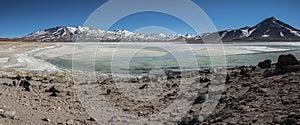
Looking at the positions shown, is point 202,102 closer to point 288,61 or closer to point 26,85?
point 288,61

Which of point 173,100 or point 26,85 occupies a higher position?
point 26,85

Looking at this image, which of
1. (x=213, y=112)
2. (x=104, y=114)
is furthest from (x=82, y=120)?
(x=213, y=112)

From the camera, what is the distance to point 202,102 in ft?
27.9

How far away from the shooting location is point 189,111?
26.2 feet

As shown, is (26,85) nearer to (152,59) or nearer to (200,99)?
(200,99)

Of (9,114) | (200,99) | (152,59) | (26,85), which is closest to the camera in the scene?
(9,114)

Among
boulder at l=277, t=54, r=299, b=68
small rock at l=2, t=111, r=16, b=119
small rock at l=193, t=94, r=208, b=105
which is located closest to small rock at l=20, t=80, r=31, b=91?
small rock at l=2, t=111, r=16, b=119

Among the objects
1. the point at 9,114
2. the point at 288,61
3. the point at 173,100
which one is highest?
the point at 288,61

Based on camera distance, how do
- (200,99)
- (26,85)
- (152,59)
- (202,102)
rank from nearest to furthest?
(202,102)
(200,99)
(26,85)
(152,59)

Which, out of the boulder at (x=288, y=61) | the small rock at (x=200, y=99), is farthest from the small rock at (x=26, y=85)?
the boulder at (x=288, y=61)

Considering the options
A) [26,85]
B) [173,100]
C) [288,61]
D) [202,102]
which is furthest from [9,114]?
[288,61]

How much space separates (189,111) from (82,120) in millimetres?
3045

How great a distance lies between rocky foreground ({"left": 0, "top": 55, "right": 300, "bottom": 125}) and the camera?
606cm

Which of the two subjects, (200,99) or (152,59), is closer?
(200,99)
